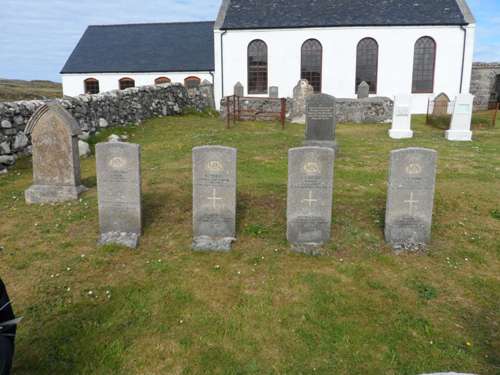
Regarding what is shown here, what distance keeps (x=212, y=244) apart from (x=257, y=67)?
75.5 feet

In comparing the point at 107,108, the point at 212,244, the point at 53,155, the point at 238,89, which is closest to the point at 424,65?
the point at 238,89

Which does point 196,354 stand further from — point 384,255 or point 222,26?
point 222,26

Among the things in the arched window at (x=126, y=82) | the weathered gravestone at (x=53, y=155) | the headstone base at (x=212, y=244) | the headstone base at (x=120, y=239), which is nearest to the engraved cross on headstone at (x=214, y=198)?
the headstone base at (x=212, y=244)

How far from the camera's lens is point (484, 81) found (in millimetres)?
33281

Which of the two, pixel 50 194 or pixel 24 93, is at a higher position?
pixel 24 93

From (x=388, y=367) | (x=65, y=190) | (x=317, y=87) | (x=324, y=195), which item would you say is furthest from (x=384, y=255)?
(x=317, y=87)

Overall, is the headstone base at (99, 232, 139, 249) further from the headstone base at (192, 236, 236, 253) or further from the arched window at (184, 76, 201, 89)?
the arched window at (184, 76, 201, 89)

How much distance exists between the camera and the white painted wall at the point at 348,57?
25.7 meters

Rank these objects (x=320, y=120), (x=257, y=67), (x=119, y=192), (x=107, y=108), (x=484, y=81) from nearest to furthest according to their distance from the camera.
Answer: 1. (x=119, y=192)
2. (x=320, y=120)
3. (x=107, y=108)
4. (x=257, y=67)
5. (x=484, y=81)

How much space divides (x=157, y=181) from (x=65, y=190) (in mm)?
1888

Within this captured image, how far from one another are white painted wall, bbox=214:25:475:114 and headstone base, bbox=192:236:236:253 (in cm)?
2233

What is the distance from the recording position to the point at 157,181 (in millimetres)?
9547

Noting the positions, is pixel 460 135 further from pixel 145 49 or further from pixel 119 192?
Answer: pixel 145 49

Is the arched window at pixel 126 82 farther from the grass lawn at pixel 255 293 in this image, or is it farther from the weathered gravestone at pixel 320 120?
the grass lawn at pixel 255 293
